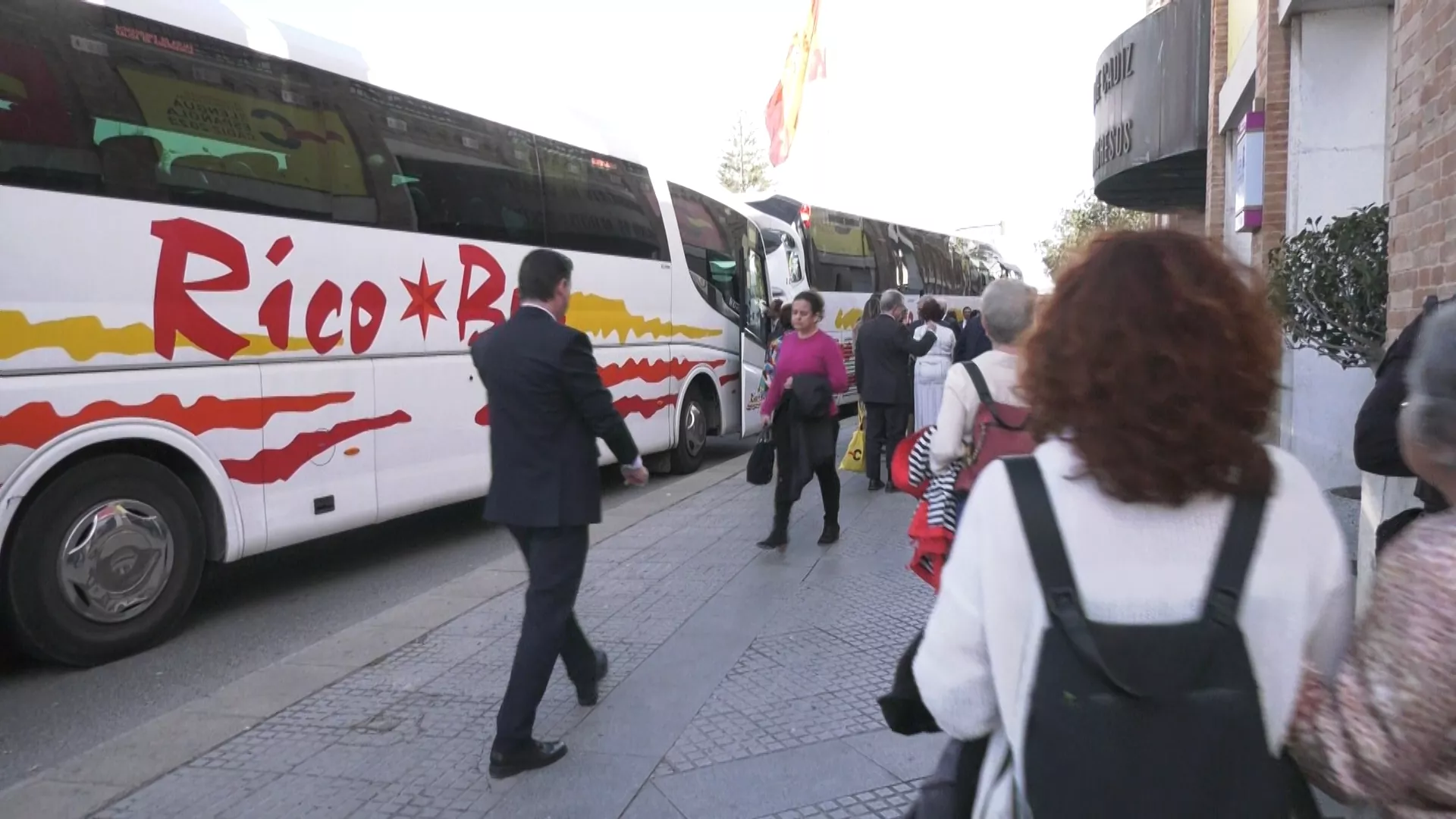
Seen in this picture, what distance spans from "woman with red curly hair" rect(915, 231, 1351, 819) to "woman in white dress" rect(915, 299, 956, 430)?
8578mm

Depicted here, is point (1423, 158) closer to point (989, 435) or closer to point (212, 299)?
point (989, 435)

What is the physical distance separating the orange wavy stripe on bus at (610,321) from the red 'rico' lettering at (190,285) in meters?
3.56

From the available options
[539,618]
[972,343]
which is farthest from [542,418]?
[972,343]

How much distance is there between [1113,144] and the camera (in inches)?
667

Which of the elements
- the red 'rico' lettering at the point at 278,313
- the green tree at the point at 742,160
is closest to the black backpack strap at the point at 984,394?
the red 'rico' lettering at the point at 278,313

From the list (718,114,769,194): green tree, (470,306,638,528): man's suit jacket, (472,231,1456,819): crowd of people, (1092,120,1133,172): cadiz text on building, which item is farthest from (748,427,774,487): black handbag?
(718,114,769,194): green tree

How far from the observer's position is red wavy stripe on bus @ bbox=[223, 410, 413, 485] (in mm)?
6477

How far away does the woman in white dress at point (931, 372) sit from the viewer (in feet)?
34.1

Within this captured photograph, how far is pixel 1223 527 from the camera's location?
1.62 meters

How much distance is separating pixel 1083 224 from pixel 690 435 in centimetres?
1877

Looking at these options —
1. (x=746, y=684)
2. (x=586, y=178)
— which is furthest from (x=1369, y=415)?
(x=586, y=178)

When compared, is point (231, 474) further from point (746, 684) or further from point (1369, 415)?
point (1369, 415)

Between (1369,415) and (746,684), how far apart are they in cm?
284

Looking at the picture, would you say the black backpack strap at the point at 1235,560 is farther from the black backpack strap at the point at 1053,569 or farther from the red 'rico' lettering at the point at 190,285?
the red 'rico' lettering at the point at 190,285
